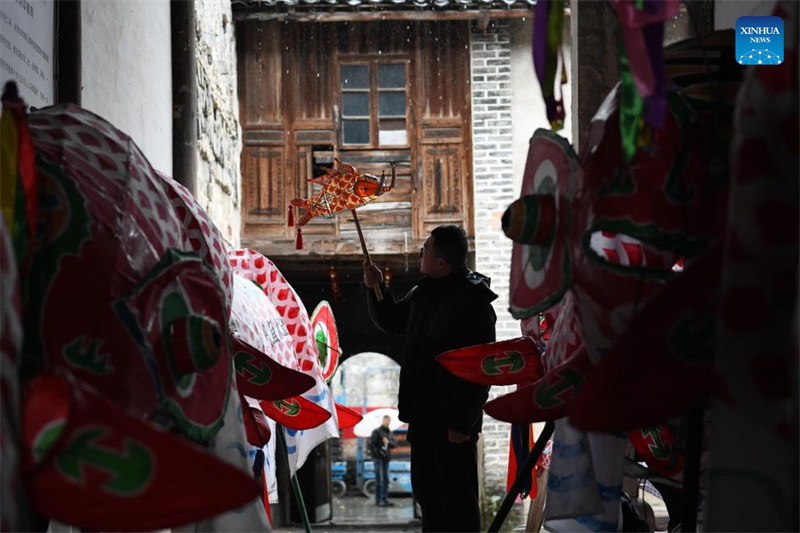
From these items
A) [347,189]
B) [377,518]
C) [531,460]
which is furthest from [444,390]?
[377,518]

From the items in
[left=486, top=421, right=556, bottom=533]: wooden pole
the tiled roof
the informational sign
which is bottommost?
[left=486, top=421, right=556, bottom=533]: wooden pole

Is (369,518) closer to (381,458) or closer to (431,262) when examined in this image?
(381,458)

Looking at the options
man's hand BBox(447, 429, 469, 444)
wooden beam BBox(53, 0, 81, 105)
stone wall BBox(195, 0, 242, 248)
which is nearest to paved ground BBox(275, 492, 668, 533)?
man's hand BBox(447, 429, 469, 444)

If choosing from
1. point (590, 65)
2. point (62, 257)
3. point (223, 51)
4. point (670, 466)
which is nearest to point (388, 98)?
point (223, 51)

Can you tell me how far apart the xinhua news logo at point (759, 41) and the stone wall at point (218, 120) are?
201 inches

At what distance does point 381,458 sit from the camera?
56.9ft

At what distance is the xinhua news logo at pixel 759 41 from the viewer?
4.70ft

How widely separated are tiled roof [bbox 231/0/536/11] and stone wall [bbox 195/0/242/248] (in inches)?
12.2

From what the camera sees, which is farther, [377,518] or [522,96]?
[377,518]

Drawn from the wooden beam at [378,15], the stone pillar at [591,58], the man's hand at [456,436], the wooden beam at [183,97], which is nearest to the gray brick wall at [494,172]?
the wooden beam at [378,15]

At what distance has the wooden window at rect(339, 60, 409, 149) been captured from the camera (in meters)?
11.9

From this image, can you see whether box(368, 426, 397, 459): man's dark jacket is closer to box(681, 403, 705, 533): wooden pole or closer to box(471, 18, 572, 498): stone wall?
box(471, 18, 572, 498): stone wall

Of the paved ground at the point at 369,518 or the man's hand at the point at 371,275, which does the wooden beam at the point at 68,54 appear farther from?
the paved ground at the point at 369,518

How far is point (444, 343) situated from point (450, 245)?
383mm
